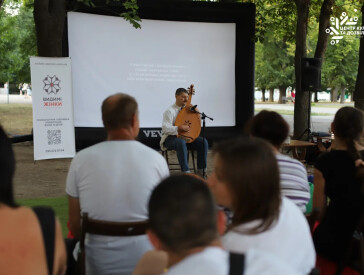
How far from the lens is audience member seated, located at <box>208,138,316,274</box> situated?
1.28 m

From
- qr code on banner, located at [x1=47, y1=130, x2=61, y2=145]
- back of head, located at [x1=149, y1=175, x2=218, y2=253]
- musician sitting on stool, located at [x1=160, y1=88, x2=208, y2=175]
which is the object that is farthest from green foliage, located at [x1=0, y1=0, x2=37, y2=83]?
back of head, located at [x1=149, y1=175, x2=218, y2=253]

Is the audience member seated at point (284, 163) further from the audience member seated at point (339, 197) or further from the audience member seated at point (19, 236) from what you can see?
the audience member seated at point (19, 236)

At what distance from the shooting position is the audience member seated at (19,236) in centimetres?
119

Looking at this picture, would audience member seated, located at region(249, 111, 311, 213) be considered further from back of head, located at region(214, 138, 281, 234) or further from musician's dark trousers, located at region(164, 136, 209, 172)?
musician's dark trousers, located at region(164, 136, 209, 172)

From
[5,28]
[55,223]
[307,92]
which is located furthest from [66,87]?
[5,28]

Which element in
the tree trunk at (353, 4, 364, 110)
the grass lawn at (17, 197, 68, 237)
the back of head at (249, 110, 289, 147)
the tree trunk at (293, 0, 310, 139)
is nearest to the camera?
the back of head at (249, 110, 289, 147)

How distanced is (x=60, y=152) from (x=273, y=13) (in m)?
6.88

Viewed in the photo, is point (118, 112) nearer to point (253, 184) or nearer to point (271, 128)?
point (271, 128)

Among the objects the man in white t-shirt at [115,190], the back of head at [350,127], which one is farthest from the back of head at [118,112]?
the back of head at [350,127]

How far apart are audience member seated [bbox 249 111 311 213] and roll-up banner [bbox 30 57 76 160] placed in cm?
540

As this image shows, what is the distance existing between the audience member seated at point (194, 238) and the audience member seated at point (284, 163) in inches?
42.2

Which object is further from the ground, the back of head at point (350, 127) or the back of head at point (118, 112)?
the back of head at point (118, 112)

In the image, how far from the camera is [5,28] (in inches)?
826

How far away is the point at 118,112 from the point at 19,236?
3.41ft
